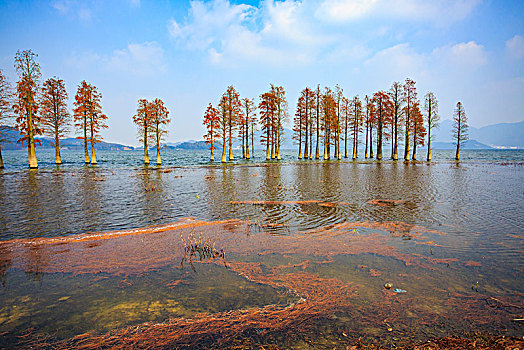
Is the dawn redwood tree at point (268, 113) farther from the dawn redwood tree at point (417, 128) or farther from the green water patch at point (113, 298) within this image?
the green water patch at point (113, 298)

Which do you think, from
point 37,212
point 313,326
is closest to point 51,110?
point 37,212

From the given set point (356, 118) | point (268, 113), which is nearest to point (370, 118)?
point (356, 118)

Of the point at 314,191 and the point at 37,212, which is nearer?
the point at 37,212

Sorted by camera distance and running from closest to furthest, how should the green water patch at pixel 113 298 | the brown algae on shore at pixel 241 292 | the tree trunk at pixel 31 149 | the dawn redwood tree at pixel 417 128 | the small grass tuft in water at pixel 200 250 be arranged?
1. the brown algae on shore at pixel 241 292
2. the green water patch at pixel 113 298
3. the small grass tuft in water at pixel 200 250
4. the tree trunk at pixel 31 149
5. the dawn redwood tree at pixel 417 128

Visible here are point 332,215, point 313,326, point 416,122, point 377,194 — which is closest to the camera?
point 313,326

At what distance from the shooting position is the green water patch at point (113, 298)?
3918mm

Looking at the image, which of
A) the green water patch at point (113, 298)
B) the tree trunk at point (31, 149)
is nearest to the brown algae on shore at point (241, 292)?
the green water patch at point (113, 298)

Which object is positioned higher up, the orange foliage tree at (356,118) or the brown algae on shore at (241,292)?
the orange foliage tree at (356,118)

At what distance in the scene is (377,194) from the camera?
16.3 metres

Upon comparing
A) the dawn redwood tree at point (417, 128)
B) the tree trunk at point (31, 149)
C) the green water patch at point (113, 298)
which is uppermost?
the dawn redwood tree at point (417, 128)

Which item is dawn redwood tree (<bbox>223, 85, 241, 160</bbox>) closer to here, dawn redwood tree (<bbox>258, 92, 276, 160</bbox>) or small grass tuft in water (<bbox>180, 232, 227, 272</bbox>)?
dawn redwood tree (<bbox>258, 92, 276, 160</bbox>)

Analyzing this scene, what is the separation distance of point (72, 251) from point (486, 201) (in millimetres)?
19133

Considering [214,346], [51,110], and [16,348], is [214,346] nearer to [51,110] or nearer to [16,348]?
[16,348]

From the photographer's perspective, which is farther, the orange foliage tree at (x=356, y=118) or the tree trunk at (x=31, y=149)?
the orange foliage tree at (x=356, y=118)
